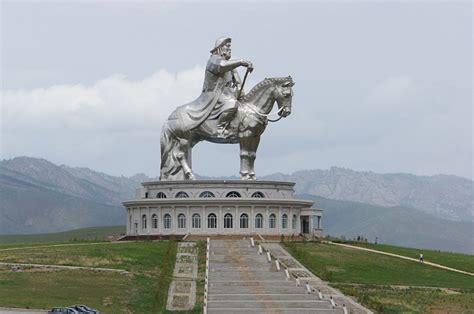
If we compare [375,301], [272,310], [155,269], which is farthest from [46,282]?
[375,301]

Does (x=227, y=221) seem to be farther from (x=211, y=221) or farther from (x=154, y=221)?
(x=154, y=221)

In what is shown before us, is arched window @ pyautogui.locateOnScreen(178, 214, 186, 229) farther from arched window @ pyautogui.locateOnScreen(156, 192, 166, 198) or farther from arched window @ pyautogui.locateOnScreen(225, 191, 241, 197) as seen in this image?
arched window @ pyautogui.locateOnScreen(225, 191, 241, 197)

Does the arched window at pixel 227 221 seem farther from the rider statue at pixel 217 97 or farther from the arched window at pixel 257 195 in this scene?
the rider statue at pixel 217 97

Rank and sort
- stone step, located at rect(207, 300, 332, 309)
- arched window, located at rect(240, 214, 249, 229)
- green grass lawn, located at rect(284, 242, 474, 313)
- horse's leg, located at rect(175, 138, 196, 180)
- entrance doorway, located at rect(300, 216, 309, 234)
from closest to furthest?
stone step, located at rect(207, 300, 332, 309) < green grass lawn, located at rect(284, 242, 474, 313) < arched window, located at rect(240, 214, 249, 229) < horse's leg, located at rect(175, 138, 196, 180) < entrance doorway, located at rect(300, 216, 309, 234)

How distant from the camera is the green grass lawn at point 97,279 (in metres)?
53.9

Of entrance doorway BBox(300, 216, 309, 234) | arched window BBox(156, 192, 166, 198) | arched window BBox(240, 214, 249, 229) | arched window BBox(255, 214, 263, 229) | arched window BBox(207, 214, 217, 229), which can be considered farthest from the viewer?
entrance doorway BBox(300, 216, 309, 234)

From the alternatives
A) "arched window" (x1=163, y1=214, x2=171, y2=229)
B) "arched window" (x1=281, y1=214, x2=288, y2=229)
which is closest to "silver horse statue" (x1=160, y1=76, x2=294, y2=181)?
"arched window" (x1=163, y1=214, x2=171, y2=229)

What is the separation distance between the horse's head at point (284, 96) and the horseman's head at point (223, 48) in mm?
4521

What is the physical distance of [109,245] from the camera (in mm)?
76125

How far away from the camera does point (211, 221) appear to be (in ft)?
274

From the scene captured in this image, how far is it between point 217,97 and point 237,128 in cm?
280

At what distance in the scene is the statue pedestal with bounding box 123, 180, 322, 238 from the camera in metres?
83.3

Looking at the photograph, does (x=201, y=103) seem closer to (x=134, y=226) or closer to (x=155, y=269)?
(x=134, y=226)

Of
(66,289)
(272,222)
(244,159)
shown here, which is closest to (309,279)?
(66,289)
